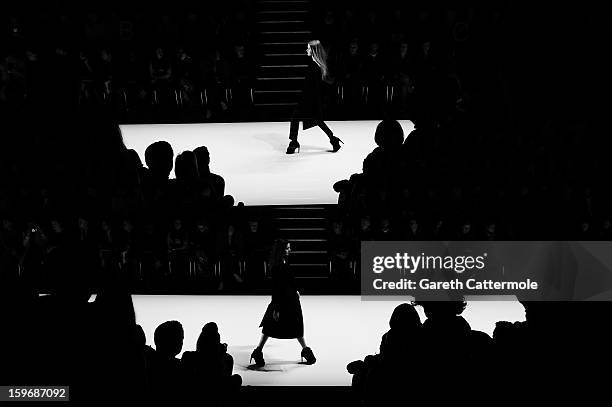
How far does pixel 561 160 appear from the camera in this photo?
11852 millimetres

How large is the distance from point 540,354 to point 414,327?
860 millimetres

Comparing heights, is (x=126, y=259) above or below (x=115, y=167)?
below

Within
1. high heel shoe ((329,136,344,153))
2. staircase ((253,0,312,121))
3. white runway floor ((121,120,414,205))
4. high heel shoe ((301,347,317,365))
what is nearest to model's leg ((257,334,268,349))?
high heel shoe ((301,347,317,365))

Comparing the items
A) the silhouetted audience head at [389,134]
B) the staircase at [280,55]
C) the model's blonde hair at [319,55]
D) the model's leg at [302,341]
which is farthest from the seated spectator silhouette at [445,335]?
the staircase at [280,55]

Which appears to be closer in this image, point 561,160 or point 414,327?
point 414,327

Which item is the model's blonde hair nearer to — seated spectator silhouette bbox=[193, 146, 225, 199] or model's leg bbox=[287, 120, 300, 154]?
model's leg bbox=[287, 120, 300, 154]

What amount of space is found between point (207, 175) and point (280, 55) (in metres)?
3.53

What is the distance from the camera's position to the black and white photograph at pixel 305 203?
22.0ft

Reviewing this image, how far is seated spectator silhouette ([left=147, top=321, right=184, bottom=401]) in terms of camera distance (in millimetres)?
7059

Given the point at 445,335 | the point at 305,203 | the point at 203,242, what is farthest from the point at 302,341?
the point at 445,335

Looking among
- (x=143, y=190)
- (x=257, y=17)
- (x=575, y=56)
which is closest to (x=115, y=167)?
(x=143, y=190)

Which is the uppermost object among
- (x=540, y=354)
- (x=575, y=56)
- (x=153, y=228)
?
(x=575, y=56)

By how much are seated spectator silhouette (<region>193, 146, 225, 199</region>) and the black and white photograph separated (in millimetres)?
26

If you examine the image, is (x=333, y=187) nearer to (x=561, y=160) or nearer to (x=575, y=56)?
(x=561, y=160)
